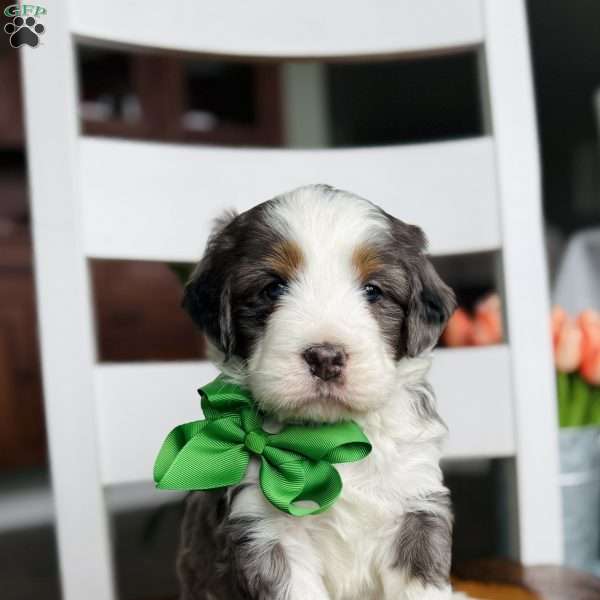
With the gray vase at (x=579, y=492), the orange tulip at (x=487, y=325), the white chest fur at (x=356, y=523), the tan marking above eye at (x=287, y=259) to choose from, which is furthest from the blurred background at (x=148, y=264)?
the tan marking above eye at (x=287, y=259)

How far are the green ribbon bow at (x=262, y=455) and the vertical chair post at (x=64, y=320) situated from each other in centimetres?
41

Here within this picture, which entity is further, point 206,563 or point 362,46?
point 362,46

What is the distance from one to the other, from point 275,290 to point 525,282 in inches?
22.2

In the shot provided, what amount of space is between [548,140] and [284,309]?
749 centimetres

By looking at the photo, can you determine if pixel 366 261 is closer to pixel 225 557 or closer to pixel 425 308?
pixel 425 308

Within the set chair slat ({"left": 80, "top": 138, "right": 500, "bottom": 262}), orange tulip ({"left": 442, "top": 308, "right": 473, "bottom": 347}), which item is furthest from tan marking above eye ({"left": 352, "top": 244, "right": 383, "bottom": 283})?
orange tulip ({"left": 442, "top": 308, "right": 473, "bottom": 347})

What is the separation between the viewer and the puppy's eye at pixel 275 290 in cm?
72

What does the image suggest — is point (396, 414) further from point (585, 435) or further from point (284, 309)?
point (585, 435)

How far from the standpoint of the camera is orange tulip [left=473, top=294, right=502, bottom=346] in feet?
5.15

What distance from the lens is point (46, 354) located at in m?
1.06

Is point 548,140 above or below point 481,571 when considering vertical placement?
above

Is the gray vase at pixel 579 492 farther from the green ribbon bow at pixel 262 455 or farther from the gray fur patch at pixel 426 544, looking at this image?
the green ribbon bow at pixel 262 455

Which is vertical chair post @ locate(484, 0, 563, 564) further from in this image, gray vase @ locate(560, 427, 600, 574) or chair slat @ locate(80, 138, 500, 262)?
gray vase @ locate(560, 427, 600, 574)

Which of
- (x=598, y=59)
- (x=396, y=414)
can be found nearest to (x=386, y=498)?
(x=396, y=414)
